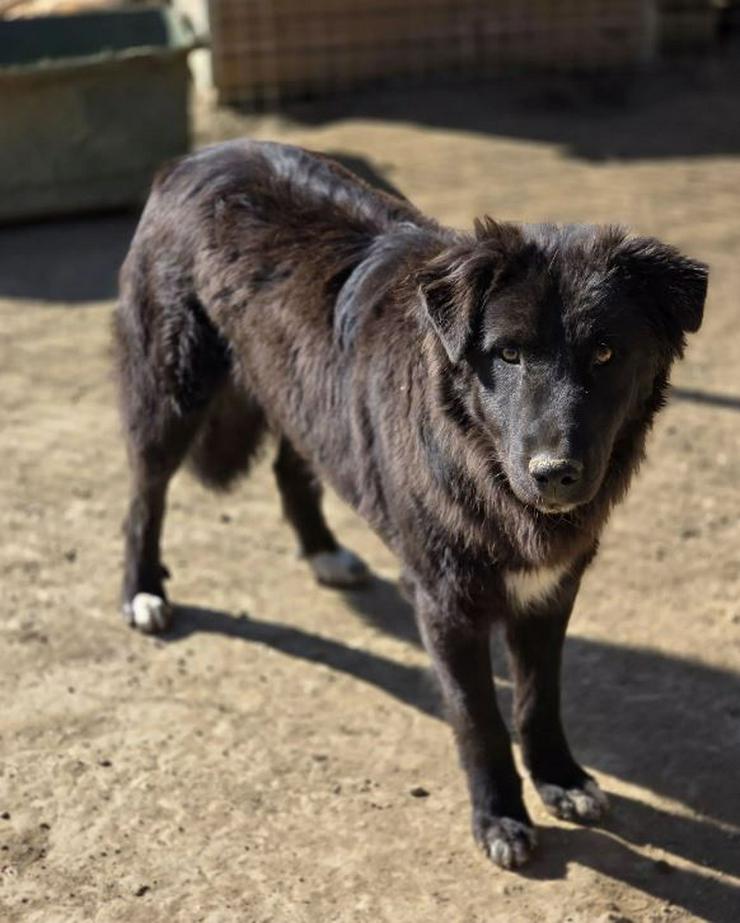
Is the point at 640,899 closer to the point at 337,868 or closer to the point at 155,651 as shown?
the point at 337,868

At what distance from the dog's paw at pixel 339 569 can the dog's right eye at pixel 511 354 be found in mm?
1948

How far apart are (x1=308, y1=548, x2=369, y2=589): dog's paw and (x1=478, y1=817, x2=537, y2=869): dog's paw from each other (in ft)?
4.97

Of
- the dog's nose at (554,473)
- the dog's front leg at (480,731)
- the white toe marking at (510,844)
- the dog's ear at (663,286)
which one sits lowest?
the white toe marking at (510,844)

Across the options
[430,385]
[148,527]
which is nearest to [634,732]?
[430,385]

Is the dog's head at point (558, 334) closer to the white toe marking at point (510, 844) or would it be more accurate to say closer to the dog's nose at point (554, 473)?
the dog's nose at point (554, 473)

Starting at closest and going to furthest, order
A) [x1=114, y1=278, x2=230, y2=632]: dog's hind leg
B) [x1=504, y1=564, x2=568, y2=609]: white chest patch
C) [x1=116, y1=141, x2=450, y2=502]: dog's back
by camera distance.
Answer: [x1=504, y1=564, x2=568, y2=609]: white chest patch, [x1=116, y1=141, x2=450, y2=502]: dog's back, [x1=114, y1=278, x2=230, y2=632]: dog's hind leg

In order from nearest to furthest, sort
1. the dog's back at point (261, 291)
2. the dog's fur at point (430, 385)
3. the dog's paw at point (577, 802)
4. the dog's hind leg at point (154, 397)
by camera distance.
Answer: the dog's fur at point (430, 385), the dog's paw at point (577, 802), the dog's back at point (261, 291), the dog's hind leg at point (154, 397)

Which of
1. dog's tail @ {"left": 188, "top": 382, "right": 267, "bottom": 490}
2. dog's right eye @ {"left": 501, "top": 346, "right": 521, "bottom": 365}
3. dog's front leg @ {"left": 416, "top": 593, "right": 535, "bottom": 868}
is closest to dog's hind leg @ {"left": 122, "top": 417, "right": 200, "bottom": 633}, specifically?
dog's tail @ {"left": 188, "top": 382, "right": 267, "bottom": 490}

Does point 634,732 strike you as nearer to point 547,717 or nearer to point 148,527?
point 547,717

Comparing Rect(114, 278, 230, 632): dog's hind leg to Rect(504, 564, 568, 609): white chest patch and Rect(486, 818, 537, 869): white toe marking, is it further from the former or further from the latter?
Rect(486, 818, 537, 869): white toe marking

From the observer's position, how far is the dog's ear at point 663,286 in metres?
3.52

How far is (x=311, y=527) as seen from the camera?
5332 millimetres

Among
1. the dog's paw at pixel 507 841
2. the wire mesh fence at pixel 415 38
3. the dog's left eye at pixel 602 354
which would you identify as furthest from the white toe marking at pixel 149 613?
the wire mesh fence at pixel 415 38

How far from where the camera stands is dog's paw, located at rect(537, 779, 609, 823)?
13.4ft
